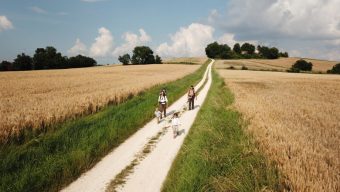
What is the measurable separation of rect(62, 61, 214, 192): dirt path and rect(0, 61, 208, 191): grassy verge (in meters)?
0.40

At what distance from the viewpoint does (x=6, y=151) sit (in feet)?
31.6

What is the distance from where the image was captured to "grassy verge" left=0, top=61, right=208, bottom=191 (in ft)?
27.0

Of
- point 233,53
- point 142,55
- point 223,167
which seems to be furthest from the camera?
point 233,53

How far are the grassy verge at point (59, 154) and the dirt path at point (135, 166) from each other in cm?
40

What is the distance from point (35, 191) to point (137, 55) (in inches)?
5279

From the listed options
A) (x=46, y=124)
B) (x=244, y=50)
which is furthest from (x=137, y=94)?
(x=244, y=50)

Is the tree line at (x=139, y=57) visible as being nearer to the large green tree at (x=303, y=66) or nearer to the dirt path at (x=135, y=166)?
the large green tree at (x=303, y=66)

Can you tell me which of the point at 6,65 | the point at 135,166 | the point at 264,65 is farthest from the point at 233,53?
the point at 135,166

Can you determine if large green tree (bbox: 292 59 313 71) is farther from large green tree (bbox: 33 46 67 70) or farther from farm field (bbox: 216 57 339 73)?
large green tree (bbox: 33 46 67 70)

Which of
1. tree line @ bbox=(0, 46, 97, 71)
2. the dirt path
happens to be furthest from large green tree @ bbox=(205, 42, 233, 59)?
the dirt path

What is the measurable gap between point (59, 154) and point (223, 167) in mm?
5618

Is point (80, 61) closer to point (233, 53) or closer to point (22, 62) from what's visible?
point (22, 62)

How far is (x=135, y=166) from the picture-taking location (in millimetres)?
10125

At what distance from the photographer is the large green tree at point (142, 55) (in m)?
139
